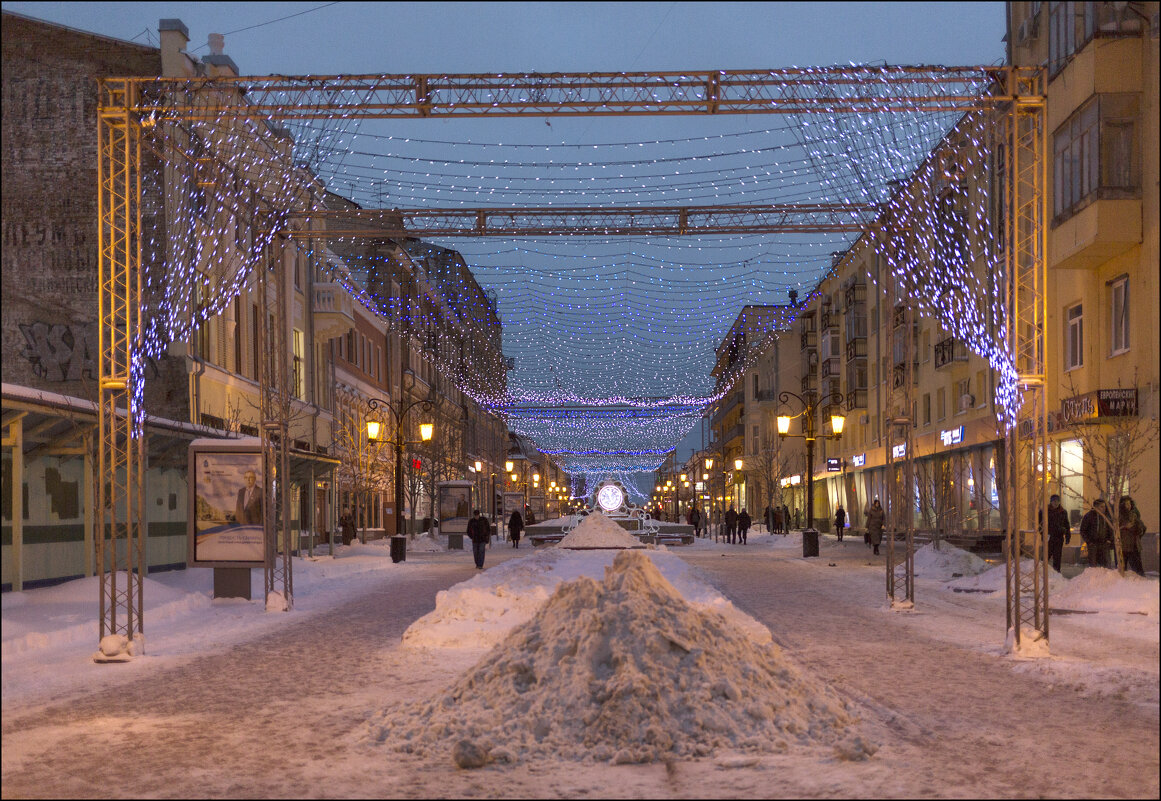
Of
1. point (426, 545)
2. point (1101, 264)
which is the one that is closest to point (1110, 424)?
point (1101, 264)

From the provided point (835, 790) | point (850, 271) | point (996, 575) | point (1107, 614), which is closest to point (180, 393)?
point (996, 575)

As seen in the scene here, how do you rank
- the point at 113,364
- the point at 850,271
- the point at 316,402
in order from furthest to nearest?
the point at 850,271 → the point at 316,402 → the point at 113,364

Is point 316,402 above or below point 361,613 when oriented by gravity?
above

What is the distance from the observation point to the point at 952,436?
43.5m

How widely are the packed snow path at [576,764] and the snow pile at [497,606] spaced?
605mm

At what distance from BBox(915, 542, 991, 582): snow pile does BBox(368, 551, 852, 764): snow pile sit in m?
17.9

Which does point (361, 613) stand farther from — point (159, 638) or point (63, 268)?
point (63, 268)

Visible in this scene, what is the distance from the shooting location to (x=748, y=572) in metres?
31.0

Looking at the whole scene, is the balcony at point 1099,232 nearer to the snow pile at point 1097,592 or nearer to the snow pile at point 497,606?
the snow pile at point 1097,592

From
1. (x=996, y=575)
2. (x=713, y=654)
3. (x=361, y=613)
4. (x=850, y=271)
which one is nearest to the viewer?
(x=713, y=654)

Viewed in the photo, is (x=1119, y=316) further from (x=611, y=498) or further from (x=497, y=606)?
(x=611, y=498)

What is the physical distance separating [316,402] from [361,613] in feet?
96.1

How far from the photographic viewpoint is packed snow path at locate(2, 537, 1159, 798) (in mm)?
7656

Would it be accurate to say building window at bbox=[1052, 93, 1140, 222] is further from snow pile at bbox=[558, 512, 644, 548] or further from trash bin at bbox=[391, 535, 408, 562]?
trash bin at bbox=[391, 535, 408, 562]
